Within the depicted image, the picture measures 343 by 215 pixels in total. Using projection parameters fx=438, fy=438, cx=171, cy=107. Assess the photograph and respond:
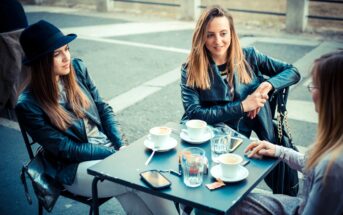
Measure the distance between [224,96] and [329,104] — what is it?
58.7 inches

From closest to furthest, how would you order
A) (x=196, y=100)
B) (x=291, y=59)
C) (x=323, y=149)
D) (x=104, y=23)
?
1. (x=323, y=149)
2. (x=196, y=100)
3. (x=291, y=59)
4. (x=104, y=23)

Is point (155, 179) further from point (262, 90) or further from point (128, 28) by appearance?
point (128, 28)

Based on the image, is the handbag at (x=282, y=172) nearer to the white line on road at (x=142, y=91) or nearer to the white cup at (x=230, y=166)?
the white cup at (x=230, y=166)

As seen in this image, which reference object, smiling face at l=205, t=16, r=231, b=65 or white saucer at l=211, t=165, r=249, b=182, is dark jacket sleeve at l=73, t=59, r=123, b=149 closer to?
smiling face at l=205, t=16, r=231, b=65

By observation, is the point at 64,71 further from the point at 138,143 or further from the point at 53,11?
the point at 53,11

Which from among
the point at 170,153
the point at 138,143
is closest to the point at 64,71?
the point at 138,143

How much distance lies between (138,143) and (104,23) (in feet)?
29.6

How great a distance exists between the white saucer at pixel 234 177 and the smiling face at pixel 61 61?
1350 millimetres

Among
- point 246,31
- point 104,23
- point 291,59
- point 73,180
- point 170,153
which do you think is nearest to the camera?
point 170,153

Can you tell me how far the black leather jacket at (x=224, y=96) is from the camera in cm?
341

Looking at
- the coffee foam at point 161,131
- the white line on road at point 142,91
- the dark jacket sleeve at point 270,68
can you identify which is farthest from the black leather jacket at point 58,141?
the white line on road at point 142,91

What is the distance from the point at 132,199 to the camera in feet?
9.73

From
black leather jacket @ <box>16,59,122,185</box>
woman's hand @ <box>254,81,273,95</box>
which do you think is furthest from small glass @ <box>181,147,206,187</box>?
woman's hand @ <box>254,81,273,95</box>

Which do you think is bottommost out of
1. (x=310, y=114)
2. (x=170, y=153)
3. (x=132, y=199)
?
(x=310, y=114)
